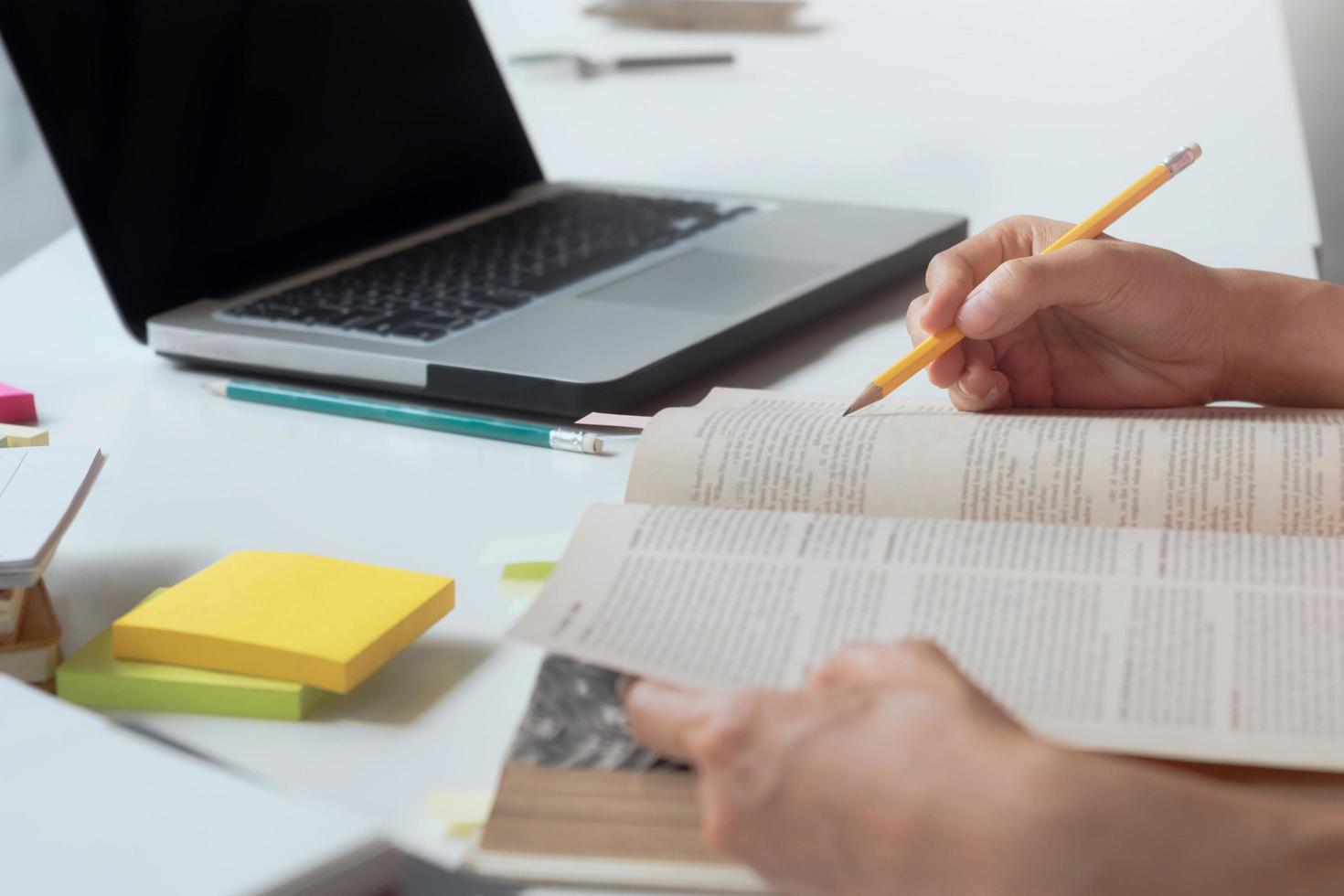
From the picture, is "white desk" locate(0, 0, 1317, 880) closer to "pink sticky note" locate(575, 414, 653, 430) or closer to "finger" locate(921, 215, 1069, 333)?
"pink sticky note" locate(575, 414, 653, 430)

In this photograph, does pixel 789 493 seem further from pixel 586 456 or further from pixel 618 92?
pixel 618 92

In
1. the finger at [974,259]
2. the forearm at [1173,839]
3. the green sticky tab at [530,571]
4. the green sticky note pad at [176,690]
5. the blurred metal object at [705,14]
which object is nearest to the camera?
the forearm at [1173,839]

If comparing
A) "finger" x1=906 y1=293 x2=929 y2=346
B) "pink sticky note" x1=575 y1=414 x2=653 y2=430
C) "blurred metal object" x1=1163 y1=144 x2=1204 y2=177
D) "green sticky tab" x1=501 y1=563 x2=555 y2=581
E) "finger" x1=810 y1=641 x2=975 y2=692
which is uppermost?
"blurred metal object" x1=1163 y1=144 x2=1204 y2=177

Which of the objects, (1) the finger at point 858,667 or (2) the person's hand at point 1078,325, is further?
(2) the person's hand at point 1078,325

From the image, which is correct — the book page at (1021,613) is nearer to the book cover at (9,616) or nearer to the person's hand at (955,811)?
the person's hand at (955,811)

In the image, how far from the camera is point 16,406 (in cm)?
83

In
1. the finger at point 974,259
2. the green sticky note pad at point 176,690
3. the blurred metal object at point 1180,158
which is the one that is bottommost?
the green sticky note pad at point 176,690

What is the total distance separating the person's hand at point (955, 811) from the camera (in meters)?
0.36

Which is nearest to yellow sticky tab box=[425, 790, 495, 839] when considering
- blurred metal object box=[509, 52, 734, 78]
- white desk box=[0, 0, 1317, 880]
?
white desk box=[0, 0, 1317, 880]

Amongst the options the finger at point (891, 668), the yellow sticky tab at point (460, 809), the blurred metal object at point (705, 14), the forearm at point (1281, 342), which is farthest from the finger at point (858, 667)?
the blurred metal object at point (705, 14)

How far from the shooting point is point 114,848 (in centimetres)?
39

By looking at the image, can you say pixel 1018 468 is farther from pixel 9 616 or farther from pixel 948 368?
pixel 9 616

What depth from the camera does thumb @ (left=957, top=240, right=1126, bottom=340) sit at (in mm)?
689

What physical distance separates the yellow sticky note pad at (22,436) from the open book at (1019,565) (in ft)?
1.12
